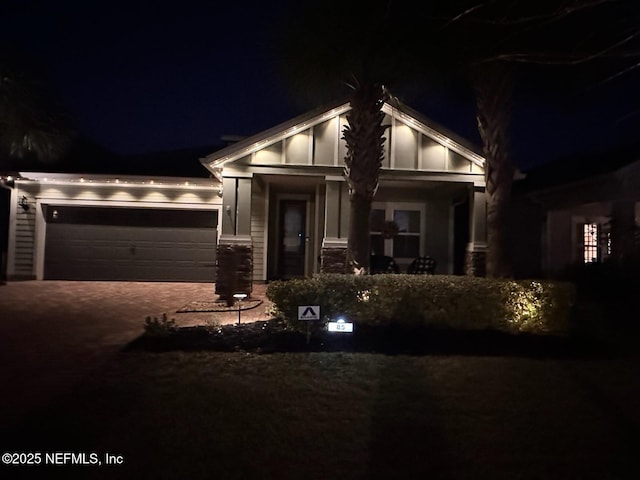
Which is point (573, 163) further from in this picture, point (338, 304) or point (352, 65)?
point (338, 304)

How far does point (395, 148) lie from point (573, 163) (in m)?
8.78

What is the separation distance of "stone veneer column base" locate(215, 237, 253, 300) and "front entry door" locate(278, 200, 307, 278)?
12.7 ft

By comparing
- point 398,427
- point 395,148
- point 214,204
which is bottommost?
point 398,427

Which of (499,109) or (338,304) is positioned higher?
(499,109)

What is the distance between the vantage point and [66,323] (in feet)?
28.8

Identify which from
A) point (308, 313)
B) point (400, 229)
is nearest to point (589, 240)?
point (400, 229)

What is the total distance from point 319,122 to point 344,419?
27.5ft

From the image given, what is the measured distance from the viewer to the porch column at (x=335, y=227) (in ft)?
39.8

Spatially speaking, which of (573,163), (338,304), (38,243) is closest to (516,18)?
(338,304)

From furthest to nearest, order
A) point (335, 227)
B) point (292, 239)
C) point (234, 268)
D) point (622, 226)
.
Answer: point (292, 239), point (622, 226), point (335, 227), point (234, 268)

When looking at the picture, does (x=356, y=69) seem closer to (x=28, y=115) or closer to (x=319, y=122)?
(x=319, y=122)

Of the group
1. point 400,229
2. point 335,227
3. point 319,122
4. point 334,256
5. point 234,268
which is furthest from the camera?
point 400,229

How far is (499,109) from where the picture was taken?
9547mm

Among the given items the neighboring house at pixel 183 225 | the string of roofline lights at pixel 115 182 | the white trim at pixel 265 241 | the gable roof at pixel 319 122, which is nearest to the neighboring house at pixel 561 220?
the neighboring house at pixel 183 225
